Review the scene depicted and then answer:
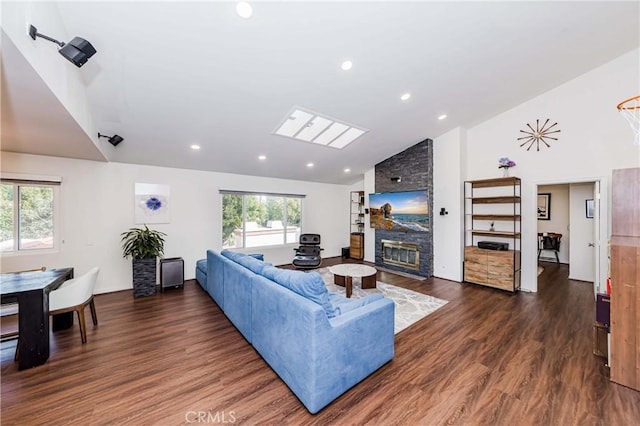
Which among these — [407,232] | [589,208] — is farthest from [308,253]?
[589,208]

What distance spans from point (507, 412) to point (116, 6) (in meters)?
4.42

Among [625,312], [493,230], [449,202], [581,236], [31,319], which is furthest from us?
[449,202]

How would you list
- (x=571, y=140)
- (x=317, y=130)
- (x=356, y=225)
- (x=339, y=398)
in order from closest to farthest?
(x=339, y=398) < (x=571, y=140) < (x=317, y=130) < (x=356, y=225)

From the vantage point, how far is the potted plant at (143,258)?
172 inches

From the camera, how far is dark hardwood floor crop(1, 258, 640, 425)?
182cm

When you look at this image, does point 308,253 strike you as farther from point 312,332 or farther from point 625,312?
point 625,312

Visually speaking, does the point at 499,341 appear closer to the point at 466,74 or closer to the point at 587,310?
the point at 587,310

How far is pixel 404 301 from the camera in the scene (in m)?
4.11

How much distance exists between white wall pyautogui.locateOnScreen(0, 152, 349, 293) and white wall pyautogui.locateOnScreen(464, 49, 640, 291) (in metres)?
5.56

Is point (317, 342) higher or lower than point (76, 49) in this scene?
lower

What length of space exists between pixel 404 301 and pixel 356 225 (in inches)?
170

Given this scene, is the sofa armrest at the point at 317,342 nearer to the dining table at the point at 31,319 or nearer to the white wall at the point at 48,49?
the dining table at the point at 31,319

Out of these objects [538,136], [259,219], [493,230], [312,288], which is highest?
[538,136]

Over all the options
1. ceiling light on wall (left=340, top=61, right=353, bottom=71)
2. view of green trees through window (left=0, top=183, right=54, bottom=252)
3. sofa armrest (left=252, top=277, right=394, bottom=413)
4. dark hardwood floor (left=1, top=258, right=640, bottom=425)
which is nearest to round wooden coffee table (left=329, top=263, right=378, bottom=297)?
dark hardwood floor (left=1, top=258, right=640, bottom=425)
